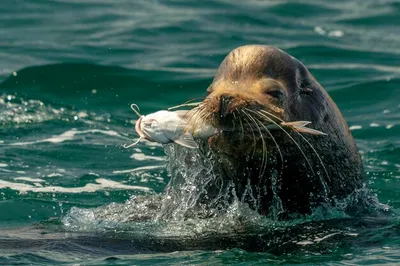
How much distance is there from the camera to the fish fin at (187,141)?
6.80 metres

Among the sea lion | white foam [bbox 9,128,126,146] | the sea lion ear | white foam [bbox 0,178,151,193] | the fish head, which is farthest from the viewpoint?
white foam [bbox 9,128,126,146]

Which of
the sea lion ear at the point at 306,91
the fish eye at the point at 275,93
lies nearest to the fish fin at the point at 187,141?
the fish eye at the point at 275,93

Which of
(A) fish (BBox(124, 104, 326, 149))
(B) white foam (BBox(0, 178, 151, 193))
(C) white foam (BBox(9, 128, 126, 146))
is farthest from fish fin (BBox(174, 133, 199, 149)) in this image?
(C) white foam (BBox(9, 128, 126, 146))

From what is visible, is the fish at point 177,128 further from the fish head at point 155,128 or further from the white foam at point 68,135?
the white foam at point 68,135

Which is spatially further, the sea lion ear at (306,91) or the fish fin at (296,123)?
the sea lion ear at (306,91)

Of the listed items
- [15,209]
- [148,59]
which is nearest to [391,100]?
[148,59]

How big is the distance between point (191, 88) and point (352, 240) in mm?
7012

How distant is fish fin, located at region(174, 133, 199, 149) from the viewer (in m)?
6.80

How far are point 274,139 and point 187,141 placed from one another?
56 cm

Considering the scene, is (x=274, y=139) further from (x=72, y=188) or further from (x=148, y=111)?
(x=148, y=111)

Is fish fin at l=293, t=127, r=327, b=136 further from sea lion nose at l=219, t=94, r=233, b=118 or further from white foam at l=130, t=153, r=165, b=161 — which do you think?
white foam at l=130, t=153, r=165, b=161

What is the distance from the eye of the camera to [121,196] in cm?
962

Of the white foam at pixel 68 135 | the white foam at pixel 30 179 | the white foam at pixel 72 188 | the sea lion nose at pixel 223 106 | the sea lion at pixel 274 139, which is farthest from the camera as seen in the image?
the white foam at pixel 68 135

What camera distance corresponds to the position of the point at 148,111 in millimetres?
13008
